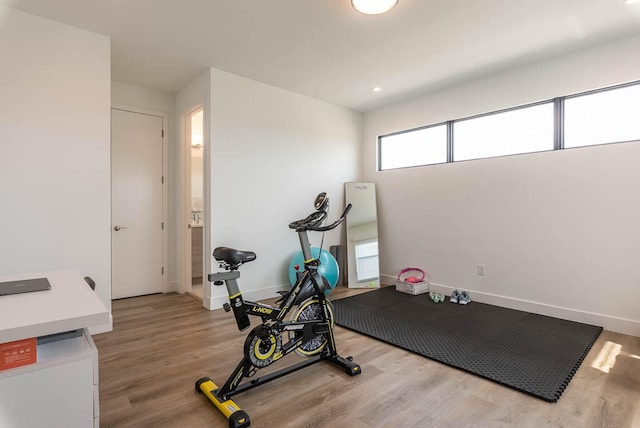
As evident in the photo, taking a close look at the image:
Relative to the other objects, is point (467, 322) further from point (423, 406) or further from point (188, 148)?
point (188, 148)

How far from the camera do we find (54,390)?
0.99m

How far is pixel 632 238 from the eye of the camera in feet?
10.4

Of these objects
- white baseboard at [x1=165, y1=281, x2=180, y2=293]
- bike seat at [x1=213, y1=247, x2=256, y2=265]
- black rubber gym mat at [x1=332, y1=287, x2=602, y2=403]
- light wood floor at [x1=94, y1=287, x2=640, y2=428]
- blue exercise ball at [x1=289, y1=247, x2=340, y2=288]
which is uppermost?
bike seat at [x1=213, y1=247, x2=256, y2=265]

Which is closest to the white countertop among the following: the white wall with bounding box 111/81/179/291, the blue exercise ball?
the blue exercise ball

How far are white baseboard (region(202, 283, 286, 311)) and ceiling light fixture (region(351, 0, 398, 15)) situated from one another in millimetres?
2936

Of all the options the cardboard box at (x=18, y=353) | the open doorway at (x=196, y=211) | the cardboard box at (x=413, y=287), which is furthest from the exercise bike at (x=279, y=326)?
the open doorway at (x=196, y=211)

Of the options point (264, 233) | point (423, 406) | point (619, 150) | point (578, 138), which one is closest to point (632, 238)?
point (619, 150)

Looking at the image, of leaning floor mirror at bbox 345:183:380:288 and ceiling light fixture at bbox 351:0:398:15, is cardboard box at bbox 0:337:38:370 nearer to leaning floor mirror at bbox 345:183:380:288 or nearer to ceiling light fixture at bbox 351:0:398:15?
ceiling light fixture at bbox 351:0:398:15

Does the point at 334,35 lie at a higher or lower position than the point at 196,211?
higher

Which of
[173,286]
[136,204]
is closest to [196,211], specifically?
[136,204]

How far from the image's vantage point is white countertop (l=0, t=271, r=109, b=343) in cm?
94

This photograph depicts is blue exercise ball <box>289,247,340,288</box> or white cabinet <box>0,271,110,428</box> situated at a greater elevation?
white cabinet <box>0,271,110,428</box>

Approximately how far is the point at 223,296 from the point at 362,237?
88.5 inches

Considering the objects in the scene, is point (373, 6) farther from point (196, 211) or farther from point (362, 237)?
point (196, 211)
